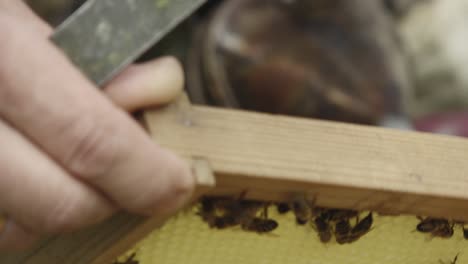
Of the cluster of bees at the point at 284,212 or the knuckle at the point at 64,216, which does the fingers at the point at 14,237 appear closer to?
the knuckle at the point at 64,216

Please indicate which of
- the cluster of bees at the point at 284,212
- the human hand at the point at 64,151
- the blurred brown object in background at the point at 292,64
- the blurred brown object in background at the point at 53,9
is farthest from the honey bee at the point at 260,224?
the blurred brown object in background at the point at 53,9

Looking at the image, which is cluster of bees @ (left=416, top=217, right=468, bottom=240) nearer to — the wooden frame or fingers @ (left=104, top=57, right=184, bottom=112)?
the wooden frame

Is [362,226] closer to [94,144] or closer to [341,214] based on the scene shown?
[341,214]

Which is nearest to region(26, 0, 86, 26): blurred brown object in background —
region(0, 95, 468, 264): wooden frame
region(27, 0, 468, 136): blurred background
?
region(27, 0, 468, 136): blurred background

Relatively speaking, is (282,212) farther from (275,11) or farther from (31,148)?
(275,11)

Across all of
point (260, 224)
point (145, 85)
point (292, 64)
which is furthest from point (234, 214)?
point (292, 64)

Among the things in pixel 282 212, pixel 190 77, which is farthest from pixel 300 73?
pixel 282 212

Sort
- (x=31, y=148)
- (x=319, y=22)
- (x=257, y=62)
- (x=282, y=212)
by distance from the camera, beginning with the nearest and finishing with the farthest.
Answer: (x=31, y=148), (x=282, y=212), (x=257, y=62), (x=319, y=22)
